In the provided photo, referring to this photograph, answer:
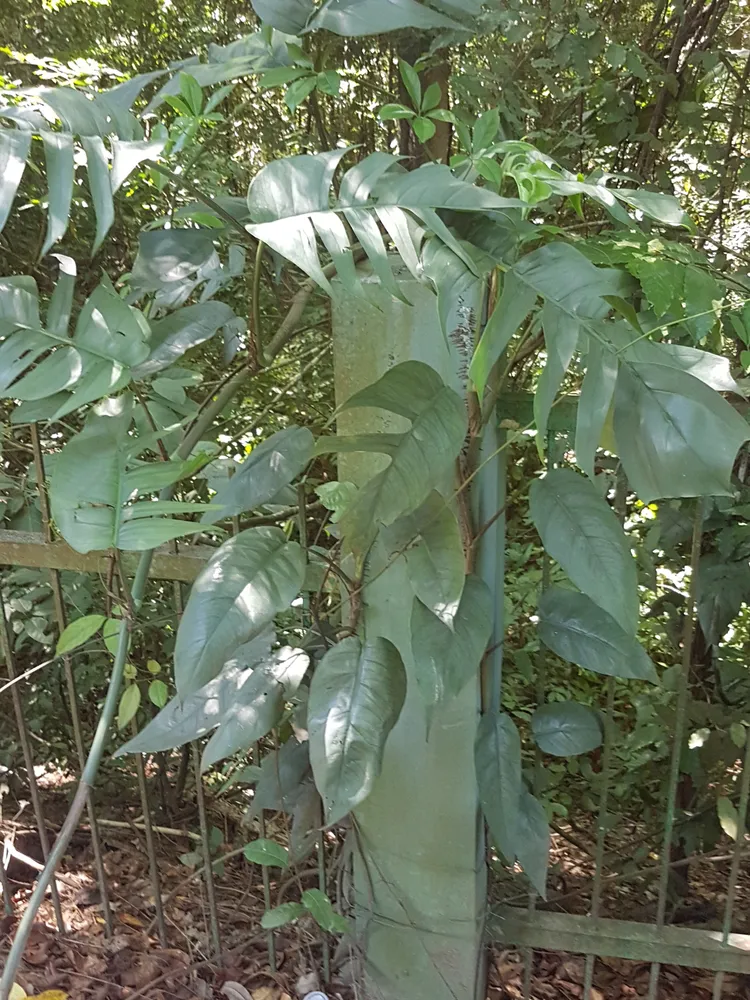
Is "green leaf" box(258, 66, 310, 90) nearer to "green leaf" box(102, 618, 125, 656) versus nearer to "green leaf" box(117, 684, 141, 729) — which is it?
"green leaf" box(102, 618, 125, 656)

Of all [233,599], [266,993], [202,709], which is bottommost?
[266,993]

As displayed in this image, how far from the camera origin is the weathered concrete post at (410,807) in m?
1.25

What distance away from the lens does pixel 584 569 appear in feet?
3.53

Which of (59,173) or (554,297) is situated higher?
(59,173)

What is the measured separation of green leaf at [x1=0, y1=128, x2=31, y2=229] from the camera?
0.80 metres

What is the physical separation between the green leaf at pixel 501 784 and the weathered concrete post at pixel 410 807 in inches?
2.4

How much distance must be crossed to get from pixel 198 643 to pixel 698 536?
0.90m

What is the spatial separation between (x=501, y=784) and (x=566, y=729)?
19 cm

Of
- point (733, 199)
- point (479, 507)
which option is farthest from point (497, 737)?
point (733, 199)

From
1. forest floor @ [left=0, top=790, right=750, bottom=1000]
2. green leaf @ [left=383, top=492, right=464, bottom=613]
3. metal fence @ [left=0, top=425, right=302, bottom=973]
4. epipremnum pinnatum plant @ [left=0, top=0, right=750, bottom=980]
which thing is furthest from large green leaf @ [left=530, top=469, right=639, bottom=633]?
forest floor @ [left=0, top=790, right=750, bottom=1000]

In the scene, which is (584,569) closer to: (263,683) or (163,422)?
(263,683)

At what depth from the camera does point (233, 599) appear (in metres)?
1.11

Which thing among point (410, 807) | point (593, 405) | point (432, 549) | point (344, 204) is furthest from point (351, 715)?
point (344, 204)

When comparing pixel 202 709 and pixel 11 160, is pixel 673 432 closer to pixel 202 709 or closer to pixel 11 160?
pixel 11 160
